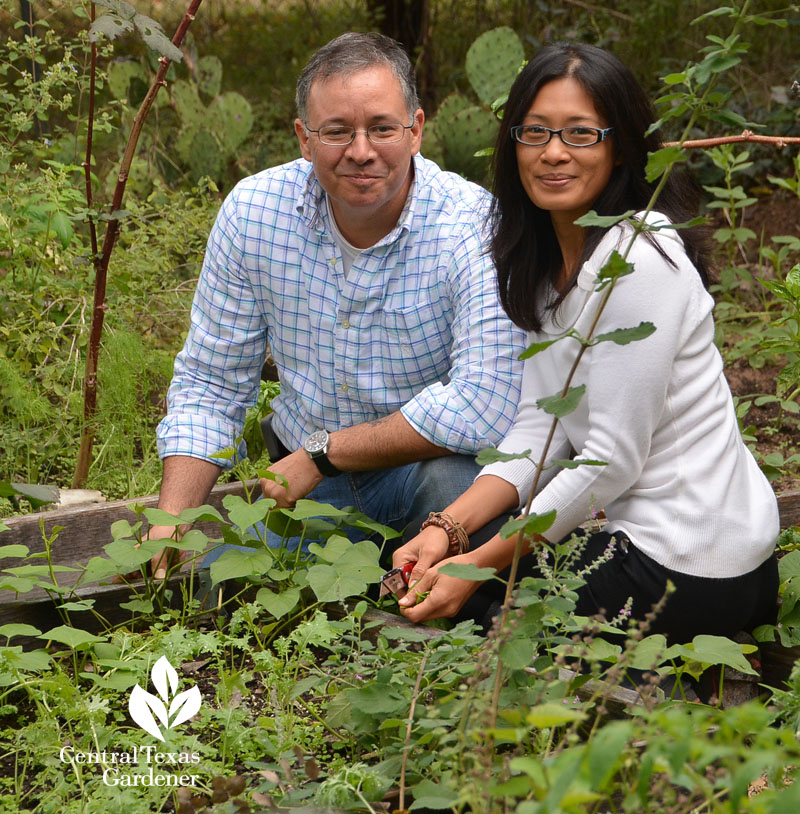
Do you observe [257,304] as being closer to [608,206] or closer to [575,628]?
[608,206]

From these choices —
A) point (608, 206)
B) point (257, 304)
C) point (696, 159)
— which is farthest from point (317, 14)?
point (608, 206)

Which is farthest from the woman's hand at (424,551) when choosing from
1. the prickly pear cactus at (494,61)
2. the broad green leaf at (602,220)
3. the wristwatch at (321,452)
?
the prickly pear cactus at (494,61)

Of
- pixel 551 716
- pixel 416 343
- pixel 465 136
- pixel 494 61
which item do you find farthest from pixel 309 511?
pixel 494 61

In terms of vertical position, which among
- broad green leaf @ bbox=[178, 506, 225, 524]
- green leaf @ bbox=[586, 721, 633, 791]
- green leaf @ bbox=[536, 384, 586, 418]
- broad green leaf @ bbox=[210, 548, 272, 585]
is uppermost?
green leaf @ bbox=[536, 384, 586, 418]

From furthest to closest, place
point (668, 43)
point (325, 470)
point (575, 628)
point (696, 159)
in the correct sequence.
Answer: point (668, 43)
point (696, 159)
point (325, 470)
point (575, 628)

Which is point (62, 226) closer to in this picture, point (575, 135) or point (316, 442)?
point (316, 442)

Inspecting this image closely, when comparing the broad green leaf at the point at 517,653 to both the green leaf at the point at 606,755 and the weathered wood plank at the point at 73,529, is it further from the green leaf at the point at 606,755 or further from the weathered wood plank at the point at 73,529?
the weathered wood plank at the point at 73,529

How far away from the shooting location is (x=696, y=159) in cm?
596

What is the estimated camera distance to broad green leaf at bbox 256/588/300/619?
73.2 inches

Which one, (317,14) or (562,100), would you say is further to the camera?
(317,14)

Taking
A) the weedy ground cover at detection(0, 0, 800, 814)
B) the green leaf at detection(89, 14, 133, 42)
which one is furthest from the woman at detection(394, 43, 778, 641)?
the green leaf at detection(89, 14, 133, 42)

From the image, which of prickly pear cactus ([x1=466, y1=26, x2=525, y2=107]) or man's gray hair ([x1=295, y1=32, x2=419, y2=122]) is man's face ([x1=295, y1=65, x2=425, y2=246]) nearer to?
man's gray hair ([x1=295, y1=32, x2=419, y2=122])

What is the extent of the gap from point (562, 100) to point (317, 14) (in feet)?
26.9

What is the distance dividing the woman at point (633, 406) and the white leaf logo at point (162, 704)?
43 centimetres
